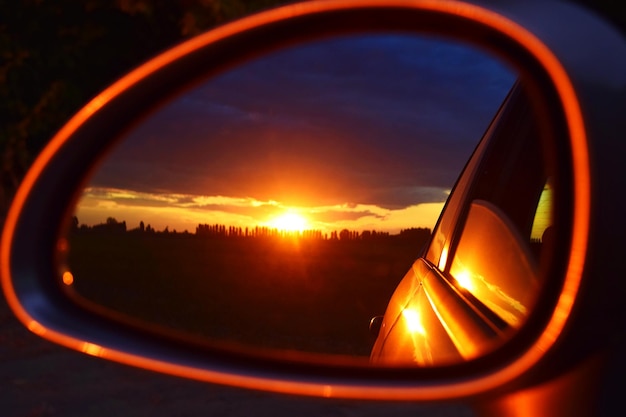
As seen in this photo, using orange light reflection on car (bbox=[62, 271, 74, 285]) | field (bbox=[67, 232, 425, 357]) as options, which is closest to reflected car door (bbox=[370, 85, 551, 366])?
field (bbox=[67, 232, 425, 357])

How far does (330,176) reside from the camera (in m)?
2.10

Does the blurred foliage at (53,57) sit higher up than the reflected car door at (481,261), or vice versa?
the blurred foliage at (53,57)

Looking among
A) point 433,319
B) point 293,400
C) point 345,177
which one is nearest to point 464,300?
point 433,319

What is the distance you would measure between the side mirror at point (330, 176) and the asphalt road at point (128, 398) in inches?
124

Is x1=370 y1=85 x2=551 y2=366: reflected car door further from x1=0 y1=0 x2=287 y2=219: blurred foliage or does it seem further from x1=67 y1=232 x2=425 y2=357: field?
x1=0 y1=0 x2=287 y2=219: blurred foliage

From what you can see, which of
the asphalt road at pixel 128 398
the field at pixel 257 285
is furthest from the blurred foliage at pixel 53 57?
the field at pixel 257 285

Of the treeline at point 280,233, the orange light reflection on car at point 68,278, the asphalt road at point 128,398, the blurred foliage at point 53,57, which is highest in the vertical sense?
the blurred foliage at point 53,57

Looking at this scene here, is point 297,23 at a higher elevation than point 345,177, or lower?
higher

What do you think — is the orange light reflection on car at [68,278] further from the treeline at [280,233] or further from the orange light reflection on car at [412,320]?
the orange light reflection on car at [412,320]

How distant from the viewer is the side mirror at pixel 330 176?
1473 mm

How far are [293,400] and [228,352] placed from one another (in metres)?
4.26

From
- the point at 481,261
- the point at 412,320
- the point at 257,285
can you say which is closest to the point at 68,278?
the point at 257,285

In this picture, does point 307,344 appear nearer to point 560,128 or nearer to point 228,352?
point 228,352

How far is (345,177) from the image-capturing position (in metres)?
2.12
